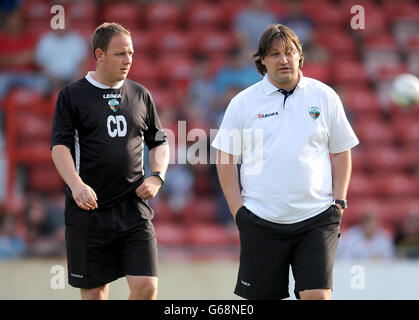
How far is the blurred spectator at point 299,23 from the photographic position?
11.2m

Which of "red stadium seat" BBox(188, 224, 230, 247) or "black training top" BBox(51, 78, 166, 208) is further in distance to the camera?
"red stadium seat" BBox(188, 224, 230, 247)

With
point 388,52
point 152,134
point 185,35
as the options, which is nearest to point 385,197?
point 388,52

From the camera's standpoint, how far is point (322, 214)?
14.4 feet

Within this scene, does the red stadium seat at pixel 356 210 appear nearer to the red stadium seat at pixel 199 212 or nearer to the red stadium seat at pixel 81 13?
the red stadium seat at pixel 199 212

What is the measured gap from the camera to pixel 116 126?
4.61 metres

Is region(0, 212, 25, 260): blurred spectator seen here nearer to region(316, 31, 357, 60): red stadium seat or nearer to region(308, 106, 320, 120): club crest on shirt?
region(308, 106, 320, 120): club crest on shirt

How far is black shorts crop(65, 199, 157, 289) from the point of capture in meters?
4.59

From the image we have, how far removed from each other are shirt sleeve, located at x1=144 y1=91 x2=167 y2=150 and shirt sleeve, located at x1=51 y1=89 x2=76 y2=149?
19.6 inches

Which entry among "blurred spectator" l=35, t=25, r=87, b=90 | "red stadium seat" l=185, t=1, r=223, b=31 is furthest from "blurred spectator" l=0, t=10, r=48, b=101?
"red stadium seat" l=185, t=1, r=223, b=31

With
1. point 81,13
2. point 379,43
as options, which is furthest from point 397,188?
point 81,13

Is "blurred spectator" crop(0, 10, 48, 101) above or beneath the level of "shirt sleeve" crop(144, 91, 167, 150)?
above

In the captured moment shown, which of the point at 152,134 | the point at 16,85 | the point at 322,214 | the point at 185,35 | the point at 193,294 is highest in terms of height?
the point at 185,35
